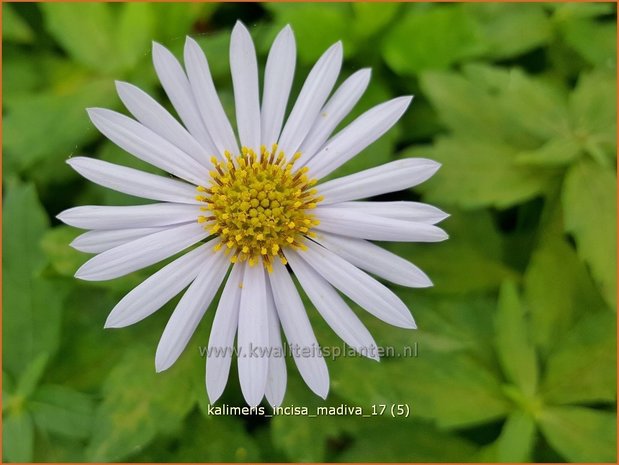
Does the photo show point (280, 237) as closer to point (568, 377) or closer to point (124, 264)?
point (124, 264)

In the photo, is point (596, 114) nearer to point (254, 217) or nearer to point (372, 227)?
point (372, 227)

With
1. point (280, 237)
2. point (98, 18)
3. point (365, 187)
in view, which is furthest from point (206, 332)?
point (98, 18)

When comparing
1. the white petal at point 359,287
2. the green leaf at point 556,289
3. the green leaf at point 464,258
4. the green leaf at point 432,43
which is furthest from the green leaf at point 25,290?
the green leaf at point 556,289

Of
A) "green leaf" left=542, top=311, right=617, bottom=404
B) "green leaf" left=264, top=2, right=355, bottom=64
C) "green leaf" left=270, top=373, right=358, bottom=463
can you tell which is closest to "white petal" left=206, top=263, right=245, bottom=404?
"green leaf" left=270, top=373, right=358, bottom=463

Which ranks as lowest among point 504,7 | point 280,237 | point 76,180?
point 280,237

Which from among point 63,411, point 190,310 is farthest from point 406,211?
point 63,411
